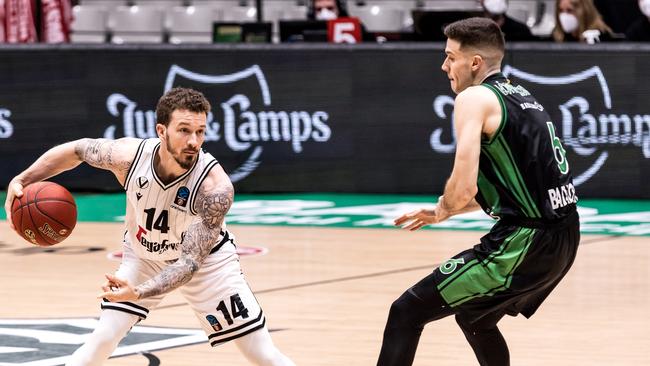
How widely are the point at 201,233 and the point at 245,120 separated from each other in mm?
7440

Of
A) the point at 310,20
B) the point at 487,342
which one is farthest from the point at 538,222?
the point at 310,20

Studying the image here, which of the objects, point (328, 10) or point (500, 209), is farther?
point (328, 10)

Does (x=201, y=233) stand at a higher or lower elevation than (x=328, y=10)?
higher

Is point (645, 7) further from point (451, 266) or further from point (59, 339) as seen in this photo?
point (451, 266)

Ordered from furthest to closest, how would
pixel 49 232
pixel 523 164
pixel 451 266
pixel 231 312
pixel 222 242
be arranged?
pixel 49 232
pixel 222 242
pixel 231 312
pixel 451 266
pixel 523 164

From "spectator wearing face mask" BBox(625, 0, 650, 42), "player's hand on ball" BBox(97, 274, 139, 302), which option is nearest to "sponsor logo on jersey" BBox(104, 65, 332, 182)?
"spectator wearing face mask" BBox(625, 0, 650, 42)

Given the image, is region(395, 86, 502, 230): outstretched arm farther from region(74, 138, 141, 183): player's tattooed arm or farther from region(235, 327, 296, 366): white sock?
region(74, 138, 141, 183): player's tattooed arm

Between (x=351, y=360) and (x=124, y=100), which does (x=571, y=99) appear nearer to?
(x=124, y=100)

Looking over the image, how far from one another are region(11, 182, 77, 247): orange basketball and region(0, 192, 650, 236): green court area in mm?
5557

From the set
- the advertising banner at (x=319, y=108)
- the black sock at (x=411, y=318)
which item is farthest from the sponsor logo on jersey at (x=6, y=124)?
the black sock at (x=411, y=318)

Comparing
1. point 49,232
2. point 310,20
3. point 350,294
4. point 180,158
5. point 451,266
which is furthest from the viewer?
point 310,20

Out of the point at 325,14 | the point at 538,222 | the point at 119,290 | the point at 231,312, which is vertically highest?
the point at 538,222

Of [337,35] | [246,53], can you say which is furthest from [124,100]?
[337,35]

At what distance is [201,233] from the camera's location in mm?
5141
